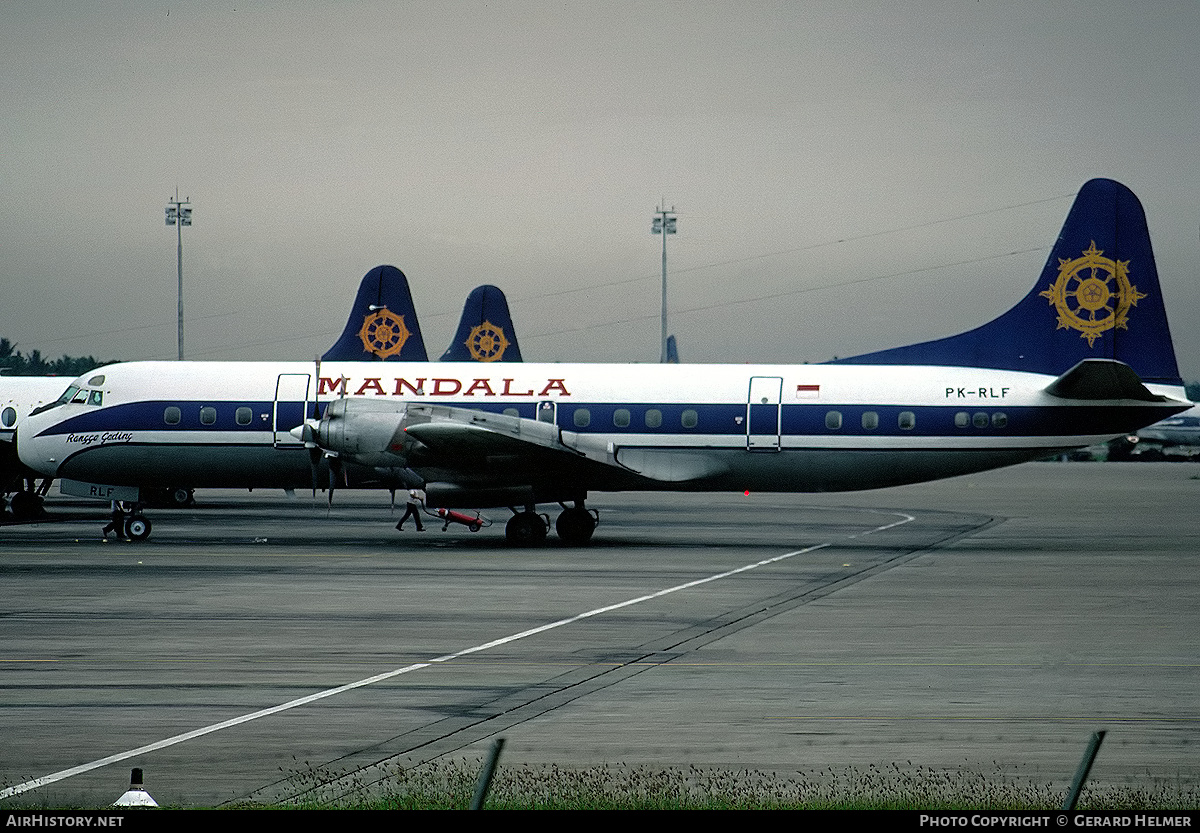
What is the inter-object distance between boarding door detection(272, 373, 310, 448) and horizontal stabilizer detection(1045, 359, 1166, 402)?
1631 cm

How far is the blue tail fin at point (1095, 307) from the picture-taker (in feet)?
99.2

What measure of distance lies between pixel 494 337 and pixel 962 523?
82.7 feet

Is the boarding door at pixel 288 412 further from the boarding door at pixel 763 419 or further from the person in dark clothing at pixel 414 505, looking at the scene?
the boarding door at pixel 763 419

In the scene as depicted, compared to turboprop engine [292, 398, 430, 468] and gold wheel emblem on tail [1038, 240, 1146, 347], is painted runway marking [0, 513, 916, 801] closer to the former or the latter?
turboprop engine [292, 398, 430, 468]

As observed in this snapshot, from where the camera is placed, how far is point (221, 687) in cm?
1308

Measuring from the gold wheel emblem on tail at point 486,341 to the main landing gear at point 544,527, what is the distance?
90.4 feet

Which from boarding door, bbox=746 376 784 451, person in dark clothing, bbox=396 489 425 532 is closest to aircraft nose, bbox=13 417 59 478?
person in dark clothing, bbox=396 489 425 532

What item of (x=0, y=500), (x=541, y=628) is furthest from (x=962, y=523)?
(x=0, y=500)

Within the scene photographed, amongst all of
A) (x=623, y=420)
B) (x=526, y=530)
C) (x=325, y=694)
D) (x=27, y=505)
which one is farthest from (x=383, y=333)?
(x=325, y=694)

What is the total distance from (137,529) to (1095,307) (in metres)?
22.0

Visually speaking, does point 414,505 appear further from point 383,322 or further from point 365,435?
point 383,322

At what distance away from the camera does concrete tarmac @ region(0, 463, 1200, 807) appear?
10273 mm

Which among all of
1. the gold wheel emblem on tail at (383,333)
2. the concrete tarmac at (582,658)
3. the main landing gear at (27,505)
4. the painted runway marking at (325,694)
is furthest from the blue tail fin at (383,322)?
the painted runway marking at (325,694)

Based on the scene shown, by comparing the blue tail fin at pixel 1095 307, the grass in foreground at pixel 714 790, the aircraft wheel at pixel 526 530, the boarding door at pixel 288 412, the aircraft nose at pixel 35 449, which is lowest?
the grass in foreground at pixel 714 790
